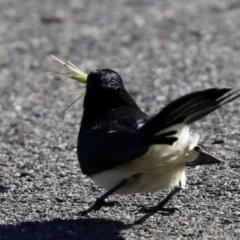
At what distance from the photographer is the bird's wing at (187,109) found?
15.2 feet

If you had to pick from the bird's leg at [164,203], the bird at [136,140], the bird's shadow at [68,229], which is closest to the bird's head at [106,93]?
the bird at [136,140]

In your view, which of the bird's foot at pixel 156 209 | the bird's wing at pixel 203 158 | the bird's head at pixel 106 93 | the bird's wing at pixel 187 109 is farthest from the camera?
the bird's head at pixel 106 93

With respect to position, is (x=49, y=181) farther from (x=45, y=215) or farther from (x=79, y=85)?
(x=79, y=85)

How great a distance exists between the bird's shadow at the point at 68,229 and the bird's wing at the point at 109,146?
0.39 m

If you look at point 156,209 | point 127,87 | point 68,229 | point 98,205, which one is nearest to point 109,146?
point 98,205

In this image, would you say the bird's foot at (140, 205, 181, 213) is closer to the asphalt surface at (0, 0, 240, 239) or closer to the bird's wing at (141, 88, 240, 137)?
the asphalt surface at (0, 0, 240, 239)

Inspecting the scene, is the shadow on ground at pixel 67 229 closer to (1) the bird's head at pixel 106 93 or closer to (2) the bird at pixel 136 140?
(2) the bird at pixel 136 140

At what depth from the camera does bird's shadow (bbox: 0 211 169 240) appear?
512 cm

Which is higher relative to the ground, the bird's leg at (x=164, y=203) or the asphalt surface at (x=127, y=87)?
the bird's leg at (x=164, y=203)

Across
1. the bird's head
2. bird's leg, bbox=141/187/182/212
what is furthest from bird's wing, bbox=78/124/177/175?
bird's leg, bbox=141/187/182/212

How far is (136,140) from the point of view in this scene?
494 cm

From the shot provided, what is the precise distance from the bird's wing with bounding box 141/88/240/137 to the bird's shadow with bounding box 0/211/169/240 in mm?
815

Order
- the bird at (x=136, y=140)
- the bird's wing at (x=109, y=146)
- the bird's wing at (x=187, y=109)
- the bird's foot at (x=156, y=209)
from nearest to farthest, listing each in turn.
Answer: the bird's wing at (x=187, y=109) < the bird at (x=136, y=140) < the bird's wing at (x=109, y=146) < the bird's foot at (x=156, y=209)

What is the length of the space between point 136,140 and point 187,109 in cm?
43
